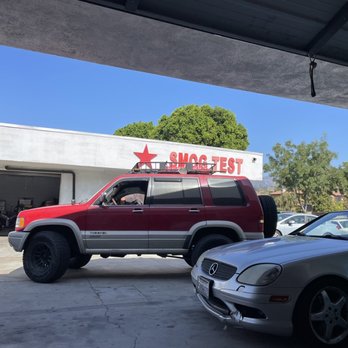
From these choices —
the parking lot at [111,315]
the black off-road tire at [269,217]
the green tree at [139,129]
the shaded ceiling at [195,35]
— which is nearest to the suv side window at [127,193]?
the parking lot at [111,315]

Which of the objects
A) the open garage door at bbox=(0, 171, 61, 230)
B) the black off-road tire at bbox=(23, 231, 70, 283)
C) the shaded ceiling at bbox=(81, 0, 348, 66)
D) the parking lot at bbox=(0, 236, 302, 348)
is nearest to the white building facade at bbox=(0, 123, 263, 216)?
the open garage door at bbox=(0, 171, 61, 230)

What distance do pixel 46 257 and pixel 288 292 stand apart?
5256 millimetres

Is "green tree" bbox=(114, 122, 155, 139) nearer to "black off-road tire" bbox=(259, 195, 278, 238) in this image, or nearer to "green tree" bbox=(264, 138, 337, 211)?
"green tree" bbox=(264, 138, 337, 211)

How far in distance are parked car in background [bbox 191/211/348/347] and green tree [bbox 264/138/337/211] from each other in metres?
33.0

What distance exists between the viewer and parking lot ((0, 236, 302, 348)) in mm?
4648

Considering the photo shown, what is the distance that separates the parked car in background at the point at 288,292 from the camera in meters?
4.11

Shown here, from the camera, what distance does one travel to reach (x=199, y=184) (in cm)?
883

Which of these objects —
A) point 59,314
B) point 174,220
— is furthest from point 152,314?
point 174,220

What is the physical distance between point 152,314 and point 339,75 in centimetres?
458

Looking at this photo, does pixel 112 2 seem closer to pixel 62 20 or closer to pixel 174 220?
pixel 62 20

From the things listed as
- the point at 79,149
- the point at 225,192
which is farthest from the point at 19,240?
the point at 79,149

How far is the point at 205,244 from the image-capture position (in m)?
8.28

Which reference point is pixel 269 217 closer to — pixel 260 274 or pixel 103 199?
pixel 103 199

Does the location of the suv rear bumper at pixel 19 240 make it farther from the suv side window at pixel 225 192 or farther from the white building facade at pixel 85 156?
the white building facade at pixel 85 156
